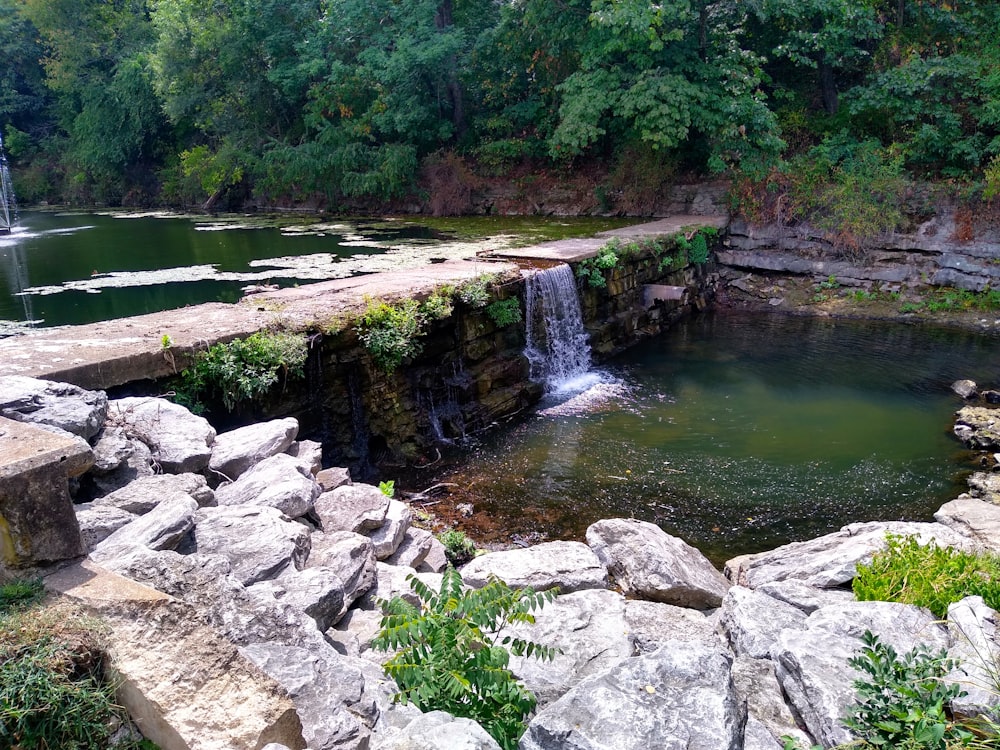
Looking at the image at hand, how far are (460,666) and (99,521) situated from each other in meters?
2.11

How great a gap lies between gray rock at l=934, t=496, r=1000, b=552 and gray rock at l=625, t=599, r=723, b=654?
2.15 meters

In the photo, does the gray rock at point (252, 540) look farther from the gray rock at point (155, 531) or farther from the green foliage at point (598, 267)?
the green foliage at point (598, 267)

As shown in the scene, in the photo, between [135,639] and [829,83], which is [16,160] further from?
[135,639]

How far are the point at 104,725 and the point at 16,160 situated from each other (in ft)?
120

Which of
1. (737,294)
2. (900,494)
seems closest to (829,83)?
(737,294)

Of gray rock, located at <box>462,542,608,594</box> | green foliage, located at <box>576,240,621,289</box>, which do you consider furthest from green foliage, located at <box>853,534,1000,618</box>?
green foliage, located at <box>576,240,621,289</box>

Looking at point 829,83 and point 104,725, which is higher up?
point 829,83

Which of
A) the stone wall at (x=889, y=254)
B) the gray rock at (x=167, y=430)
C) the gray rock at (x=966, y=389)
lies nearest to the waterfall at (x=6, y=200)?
the gray rock at (x=167, y=430)

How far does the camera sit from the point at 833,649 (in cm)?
300

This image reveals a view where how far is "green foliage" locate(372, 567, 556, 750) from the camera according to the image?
8.21 ft

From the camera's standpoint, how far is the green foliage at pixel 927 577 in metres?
3.51

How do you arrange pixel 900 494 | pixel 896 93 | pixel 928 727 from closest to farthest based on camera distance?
pixel 928 727 → pixel 900 494 → pixel 896 93

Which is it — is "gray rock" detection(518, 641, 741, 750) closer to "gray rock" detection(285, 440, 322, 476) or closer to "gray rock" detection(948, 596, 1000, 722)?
"gray rock" detection(948, 596, 1000, 722)

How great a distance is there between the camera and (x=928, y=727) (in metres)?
2.22
